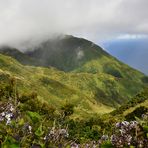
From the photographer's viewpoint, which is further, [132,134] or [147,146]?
[132,134]

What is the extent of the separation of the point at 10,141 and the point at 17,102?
163 centimetres

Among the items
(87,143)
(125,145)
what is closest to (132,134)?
(125,145)

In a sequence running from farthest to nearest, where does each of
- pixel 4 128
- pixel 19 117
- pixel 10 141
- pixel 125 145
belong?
pixel 19 117
pixel 4 128
pixel 125 145
pixel 10 141

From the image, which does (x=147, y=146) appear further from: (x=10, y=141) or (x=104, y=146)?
(x=10, y=141)

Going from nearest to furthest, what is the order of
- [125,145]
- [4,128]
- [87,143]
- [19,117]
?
[125,145]
[4,128]
[19,117]
[87,143]

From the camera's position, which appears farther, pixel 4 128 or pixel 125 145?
pixel 4 128

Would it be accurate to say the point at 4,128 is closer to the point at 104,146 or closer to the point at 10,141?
the point at 10,141

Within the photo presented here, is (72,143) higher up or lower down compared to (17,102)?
lower down

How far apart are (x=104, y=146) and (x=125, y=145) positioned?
0.33 meters

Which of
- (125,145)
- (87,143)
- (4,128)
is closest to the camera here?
(125,145)

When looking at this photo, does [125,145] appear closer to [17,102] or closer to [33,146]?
[33,146]

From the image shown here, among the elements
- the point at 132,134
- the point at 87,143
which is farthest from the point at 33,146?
the point at 87,143

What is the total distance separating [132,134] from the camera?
6.54 m

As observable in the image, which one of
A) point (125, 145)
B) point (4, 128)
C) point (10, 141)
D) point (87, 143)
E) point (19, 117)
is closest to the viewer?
point (10, 141)
